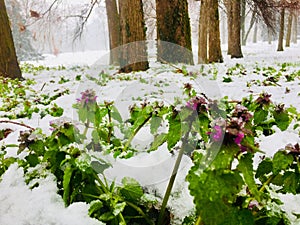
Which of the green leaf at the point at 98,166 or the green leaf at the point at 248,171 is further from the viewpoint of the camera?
the green leaf at the point at 98,166

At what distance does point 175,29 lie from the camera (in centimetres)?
721

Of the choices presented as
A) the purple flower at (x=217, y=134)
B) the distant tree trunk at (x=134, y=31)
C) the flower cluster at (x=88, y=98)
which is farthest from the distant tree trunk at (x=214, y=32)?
the purple flower at (x=217, y=134)

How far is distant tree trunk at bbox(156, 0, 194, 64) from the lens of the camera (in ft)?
23.3

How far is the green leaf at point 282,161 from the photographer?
705mm

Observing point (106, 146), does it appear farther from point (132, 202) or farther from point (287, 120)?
point (287, 120)

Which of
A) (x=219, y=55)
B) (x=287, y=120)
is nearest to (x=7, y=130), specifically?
(x=287, y=120)

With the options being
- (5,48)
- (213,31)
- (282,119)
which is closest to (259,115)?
(282,119)

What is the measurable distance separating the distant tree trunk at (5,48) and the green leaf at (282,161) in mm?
7485

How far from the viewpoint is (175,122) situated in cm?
84

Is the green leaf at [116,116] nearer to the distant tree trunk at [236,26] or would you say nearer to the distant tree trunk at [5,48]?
the distant tree trunk at [5,48]

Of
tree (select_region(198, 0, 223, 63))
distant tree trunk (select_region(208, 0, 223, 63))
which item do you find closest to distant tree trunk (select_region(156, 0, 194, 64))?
tree (select_region(198, 0, 223, 63))

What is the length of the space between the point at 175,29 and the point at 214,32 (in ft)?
11.8

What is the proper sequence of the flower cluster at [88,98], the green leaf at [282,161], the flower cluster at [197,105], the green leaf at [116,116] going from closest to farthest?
the green leaf at [282,161] → the flower cluster at [197,105] → the flower cluster at [88,98] → the green leaf at [116,116]

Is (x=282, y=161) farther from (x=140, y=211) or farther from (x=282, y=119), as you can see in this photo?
(x=282, y=119)
